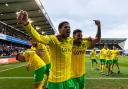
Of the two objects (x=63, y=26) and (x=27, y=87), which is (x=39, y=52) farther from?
(x=63, y=26)

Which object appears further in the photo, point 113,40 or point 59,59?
point 113,40

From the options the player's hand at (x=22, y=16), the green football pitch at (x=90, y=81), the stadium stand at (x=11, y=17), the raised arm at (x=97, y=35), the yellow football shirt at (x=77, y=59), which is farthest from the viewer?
the stadium stand at (x=11, y=17)

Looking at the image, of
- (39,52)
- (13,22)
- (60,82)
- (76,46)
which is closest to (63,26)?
(60,82)

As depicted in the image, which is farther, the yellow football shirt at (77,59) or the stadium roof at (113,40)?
the stadium roof at (113,40)

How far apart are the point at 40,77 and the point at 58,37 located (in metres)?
3.86

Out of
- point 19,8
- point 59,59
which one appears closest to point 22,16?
point 59,59

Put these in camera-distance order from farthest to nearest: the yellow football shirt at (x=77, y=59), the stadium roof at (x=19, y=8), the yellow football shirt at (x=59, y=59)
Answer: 1. the stadium roof at (x=19, y=8)
2. the yellow football shirt at (x=77, y=59)
3. the yellow football shirt at (x=59, y=59)

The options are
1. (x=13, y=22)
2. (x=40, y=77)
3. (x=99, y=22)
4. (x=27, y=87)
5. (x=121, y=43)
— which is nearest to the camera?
(x=99, y=22)

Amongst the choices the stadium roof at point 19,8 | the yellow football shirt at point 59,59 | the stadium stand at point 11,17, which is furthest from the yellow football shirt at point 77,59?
the stadium roof at point 19,8

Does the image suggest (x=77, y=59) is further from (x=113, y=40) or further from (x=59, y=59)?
(x=113, y=40)

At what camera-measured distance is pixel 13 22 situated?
64125mm

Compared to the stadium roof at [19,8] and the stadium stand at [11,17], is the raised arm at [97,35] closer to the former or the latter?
the stadium stand at [11,17]

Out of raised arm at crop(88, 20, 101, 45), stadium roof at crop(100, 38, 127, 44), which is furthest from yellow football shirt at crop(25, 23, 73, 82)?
stadium roof at crop(100, 38, 127, 44)

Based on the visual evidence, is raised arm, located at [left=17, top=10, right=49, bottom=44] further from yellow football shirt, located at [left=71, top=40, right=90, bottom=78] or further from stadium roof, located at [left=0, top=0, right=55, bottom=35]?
stadium roof, located at [left=0, top=0, right=55, bottom=35]
